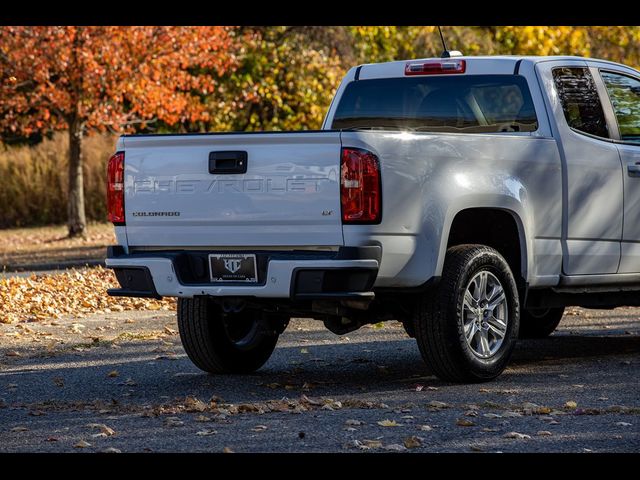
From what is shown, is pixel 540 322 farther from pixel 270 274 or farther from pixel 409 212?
Answer: pixel 270 274

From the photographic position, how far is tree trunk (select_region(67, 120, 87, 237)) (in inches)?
1023

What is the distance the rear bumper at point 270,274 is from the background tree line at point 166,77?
51.2 feet

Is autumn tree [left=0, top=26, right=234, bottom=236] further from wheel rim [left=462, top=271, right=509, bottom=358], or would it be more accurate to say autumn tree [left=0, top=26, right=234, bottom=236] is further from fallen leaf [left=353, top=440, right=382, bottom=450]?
fallen leaf [left=353, top=440, right=382, bottom=450]

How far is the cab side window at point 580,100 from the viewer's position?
31.3 feet

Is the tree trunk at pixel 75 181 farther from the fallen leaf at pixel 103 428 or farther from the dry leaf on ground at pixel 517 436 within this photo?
the dry leaf on ground at pixel 517 436

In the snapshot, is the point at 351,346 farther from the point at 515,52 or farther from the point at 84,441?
the point at 515,52

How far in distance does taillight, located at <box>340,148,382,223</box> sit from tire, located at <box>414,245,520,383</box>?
79 centimetres

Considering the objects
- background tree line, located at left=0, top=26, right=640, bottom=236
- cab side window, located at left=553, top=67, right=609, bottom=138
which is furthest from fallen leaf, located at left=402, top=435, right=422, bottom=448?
background tree line, located at left=0, top=26, right=640, bottom=236

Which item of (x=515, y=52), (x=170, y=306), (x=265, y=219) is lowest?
(x=170, y=306)

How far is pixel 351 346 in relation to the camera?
35.8ft

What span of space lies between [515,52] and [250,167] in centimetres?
2415

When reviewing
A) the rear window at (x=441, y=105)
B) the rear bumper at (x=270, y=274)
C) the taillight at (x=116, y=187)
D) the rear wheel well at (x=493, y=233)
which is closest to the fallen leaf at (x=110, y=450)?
the rear bumper at (x=270, y=274)

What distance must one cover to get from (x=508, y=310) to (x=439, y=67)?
199 cm
